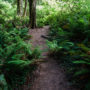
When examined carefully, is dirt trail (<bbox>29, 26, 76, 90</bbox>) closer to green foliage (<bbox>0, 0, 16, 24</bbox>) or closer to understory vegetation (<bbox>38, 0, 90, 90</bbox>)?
understory vegetation (<bbox>38, 0, 90, 90</bbox>)

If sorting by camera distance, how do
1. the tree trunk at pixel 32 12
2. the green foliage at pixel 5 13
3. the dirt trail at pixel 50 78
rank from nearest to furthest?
the dirt trail at pixel 50 78, the tree trunk at pixel 32 12, the green foliage at pixel 5 13

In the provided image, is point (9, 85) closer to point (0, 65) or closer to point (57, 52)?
point (0, 65)

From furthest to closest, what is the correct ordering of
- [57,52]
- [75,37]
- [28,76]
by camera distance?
[75,37] → [57,52] → [28,76]

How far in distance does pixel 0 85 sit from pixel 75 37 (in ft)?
12.1

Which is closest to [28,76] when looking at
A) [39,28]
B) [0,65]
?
[0,65]

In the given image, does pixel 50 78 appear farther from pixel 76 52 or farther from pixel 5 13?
pixel 5 13

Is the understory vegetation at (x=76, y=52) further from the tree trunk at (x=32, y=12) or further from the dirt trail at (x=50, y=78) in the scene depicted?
the tree trunk at (x=32, y=12)

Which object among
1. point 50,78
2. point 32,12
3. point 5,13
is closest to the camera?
point 50,78

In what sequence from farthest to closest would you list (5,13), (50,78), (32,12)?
1. (5,13)
2. (32,12)
3. (50,78)

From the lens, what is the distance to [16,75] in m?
3.17

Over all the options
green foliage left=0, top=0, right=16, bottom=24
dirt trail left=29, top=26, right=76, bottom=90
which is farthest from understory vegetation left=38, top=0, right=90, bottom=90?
green foliage left=0, top=0, right=16, bottom=24

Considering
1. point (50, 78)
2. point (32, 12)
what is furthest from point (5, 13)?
point (50, 78)

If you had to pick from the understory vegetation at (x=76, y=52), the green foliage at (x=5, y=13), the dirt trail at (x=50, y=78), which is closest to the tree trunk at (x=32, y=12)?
the green foliage at (x=5, y=13)

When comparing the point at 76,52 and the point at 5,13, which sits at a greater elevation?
the point at 5,13
